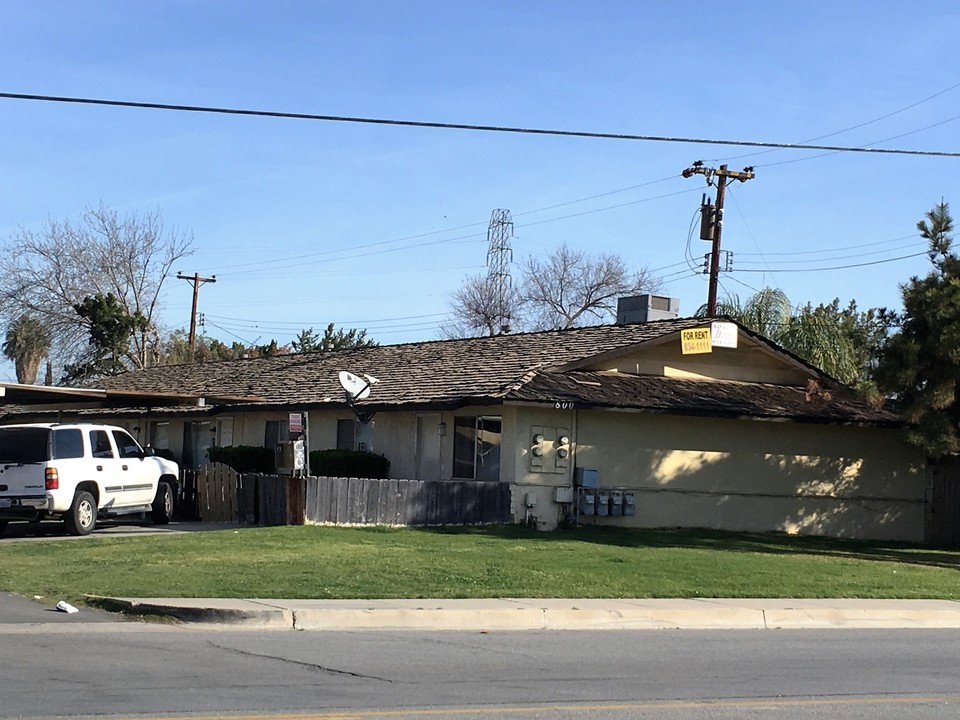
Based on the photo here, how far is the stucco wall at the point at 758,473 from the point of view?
2562cm

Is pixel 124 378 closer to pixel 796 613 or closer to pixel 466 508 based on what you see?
pixel 466 508

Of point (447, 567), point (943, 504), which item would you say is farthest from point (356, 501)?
point (943, 504)

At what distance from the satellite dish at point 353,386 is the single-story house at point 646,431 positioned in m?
0.42

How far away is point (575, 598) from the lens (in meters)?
14.9

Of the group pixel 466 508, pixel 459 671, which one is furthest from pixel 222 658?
pixel 466 508

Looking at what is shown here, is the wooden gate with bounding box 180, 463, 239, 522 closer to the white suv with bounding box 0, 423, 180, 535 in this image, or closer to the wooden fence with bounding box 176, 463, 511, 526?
the wooden fence with bounding box 176, 463, 511, 526

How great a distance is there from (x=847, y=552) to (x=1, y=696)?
1720 cm

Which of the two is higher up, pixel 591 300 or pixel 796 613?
pixel 591 300

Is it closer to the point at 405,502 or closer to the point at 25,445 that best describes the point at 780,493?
the point at 405,502

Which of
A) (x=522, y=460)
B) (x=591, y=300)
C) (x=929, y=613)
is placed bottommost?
(x=929, y=613)

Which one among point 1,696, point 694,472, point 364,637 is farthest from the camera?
point 694,472

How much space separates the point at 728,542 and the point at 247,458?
12.0 m

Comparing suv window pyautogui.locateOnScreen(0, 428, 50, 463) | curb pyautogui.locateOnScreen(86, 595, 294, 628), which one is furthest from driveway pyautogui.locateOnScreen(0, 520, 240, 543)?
curb pyautogui.locateOnScreen(86, 595, 294, 628)

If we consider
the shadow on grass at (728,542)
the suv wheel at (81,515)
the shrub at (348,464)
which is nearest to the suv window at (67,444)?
the suv wheel at (81,515)
